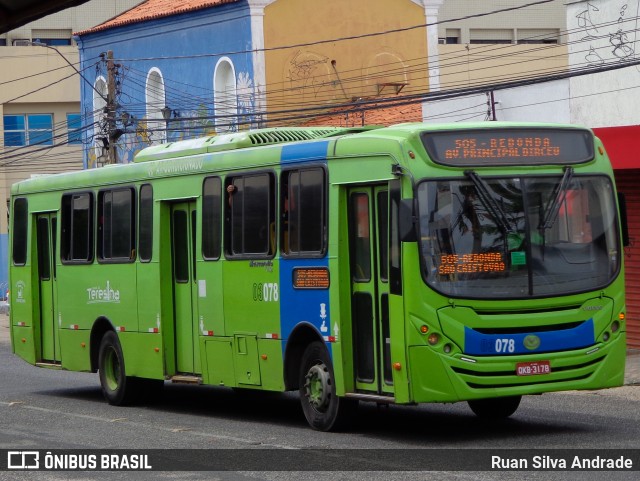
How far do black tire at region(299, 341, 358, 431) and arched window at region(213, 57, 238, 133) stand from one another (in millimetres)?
25388

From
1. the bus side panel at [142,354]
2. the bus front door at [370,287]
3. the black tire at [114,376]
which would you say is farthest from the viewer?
the black tire at [114,376]

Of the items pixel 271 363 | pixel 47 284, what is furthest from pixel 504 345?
pixel 47 284

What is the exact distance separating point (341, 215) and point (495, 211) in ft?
4.99

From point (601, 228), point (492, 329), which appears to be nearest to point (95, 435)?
point (492, 329)

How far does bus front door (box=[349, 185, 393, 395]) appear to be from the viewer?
508 inches

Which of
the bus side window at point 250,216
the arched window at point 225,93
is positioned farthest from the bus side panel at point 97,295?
the arched window at point 225,93

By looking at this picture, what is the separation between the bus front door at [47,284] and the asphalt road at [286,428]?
0.85 meters

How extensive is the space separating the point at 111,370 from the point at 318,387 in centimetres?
507

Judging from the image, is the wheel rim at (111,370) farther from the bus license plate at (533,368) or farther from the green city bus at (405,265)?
the bus license plate at (533,368)

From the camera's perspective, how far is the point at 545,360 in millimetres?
12570

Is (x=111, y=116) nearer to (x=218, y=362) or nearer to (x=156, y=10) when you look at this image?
(x=156, y=10)

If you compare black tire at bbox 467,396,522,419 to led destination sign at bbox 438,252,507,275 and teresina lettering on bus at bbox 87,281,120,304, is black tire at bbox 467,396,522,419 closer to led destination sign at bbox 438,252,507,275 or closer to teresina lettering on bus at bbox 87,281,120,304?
led destination sign at bbox 438,252,507,275

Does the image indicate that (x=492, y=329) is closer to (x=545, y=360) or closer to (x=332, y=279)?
(x=545, y=360)

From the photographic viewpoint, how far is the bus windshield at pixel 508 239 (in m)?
12.5
